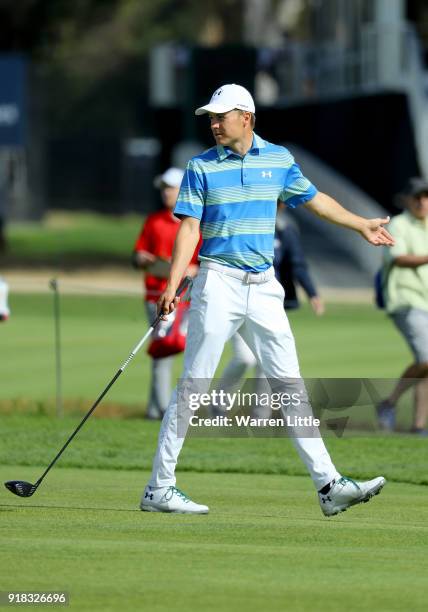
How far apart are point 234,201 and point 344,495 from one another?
153 centimetres

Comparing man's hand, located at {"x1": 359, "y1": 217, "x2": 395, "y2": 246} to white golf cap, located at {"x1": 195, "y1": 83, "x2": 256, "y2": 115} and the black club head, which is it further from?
the black club head

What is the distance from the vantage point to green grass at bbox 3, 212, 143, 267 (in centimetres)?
4212

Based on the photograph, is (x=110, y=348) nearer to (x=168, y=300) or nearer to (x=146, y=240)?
(x=146, y=240)

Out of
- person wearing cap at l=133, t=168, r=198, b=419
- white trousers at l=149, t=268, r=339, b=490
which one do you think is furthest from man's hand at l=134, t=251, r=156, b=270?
white trousers at l=149, t=268, r=339, b=490

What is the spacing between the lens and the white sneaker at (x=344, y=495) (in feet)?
26.8

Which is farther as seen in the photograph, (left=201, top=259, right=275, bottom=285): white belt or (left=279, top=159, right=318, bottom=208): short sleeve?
(left=279, top=159, right=318, bottom=208): short sleeve

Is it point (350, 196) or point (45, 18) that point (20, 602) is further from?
point (45, 18)

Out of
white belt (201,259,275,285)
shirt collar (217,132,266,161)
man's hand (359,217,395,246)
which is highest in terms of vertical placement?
shirt collar (217,132,266,161)

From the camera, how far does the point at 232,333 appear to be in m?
8.18

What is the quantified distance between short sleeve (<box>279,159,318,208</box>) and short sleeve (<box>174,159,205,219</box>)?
459mm

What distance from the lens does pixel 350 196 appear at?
35.9 metres

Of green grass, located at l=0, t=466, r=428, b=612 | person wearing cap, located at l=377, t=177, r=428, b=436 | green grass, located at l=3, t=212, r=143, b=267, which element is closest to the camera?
green grass, located at l=0, t=466, r=428, b=612

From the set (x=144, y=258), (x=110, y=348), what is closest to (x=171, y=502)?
(x=144, y=258)

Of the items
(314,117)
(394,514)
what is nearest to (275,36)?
(314,117)
